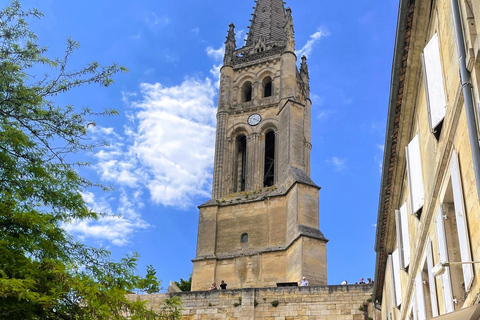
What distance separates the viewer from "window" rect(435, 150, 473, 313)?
17.5 feet

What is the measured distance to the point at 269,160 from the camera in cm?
3216

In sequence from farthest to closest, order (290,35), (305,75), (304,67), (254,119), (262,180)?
1. (304,67)
2. (305,75)
3. (290,35)
4. (254,119)
5. (262,180)

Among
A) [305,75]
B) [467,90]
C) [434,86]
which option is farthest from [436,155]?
[305,75]

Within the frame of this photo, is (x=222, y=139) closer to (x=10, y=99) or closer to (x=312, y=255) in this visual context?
(x=312, y=255)

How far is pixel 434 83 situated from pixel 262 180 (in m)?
23.6

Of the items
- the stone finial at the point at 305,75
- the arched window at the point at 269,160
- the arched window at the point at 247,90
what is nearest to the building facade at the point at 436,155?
the arched window at the point at 269,160

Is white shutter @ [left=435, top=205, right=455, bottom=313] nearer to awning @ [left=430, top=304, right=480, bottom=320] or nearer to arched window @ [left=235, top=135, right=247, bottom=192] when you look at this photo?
awning @ [left=430, top=304, right=480, bottom=320]

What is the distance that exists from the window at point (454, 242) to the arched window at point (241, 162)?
2436 cm

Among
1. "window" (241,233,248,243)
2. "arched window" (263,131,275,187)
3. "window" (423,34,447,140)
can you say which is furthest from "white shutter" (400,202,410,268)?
"arched window" (263,131,275,187)

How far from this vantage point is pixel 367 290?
709 inches

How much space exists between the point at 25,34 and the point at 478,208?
6.59m

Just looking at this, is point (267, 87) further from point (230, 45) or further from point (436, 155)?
point (436, 155)

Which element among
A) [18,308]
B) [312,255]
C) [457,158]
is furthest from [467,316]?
[312,255]

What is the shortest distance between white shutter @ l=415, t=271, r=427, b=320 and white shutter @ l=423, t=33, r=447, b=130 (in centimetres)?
269
